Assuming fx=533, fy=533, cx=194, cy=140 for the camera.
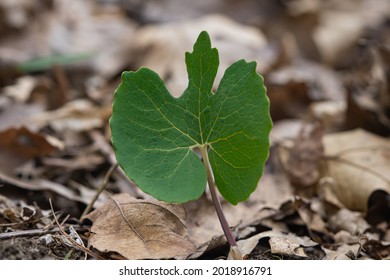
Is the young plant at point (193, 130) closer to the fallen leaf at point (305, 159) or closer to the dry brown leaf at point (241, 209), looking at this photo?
the dry brown leaf at point (241, 209)

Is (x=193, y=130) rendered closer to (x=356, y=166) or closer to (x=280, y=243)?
(x=280, y=243)

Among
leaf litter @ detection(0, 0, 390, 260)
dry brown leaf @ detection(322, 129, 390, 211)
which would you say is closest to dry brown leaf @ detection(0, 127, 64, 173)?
leaf litter @ detection(0, 0, 390, 260)

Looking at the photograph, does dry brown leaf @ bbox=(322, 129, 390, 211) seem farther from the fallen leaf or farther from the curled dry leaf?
the curled dry leaf

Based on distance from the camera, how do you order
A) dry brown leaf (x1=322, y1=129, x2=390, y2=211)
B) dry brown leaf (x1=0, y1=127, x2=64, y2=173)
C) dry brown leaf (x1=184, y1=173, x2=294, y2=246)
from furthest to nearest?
dry brown leaf (x1=0, y1=127, x2=64, y2=173), dry brown leaf (x1=322, y1=129, x2=390, y2=211), dry brown leaf (x1=184, y1=173, x2=294, y2=246)

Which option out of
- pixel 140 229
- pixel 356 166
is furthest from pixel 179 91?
pixel 140 229

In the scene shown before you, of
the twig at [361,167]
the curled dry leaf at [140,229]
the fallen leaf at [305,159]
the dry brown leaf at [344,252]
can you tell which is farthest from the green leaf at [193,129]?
the twig at [361,167]
